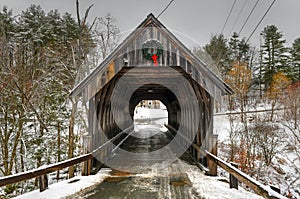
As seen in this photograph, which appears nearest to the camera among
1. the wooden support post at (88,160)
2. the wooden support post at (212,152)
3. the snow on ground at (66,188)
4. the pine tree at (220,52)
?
the snow on ground at (66,188)

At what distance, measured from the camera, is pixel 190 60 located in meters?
5.16

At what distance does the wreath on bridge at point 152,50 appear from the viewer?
17.3 feet

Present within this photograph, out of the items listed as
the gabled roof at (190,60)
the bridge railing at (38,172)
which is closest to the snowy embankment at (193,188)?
the bridge railing at (38,172)

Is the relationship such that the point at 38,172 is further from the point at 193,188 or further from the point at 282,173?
the point at 282,173

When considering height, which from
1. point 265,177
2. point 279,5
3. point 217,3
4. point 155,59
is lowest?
point 265,177

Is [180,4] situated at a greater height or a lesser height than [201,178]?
greater

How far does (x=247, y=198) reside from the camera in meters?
3.75

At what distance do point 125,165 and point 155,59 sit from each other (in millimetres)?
3120

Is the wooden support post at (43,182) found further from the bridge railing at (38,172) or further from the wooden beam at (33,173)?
the wooden beam at (33,173)

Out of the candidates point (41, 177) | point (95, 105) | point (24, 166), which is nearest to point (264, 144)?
point (95, 105)

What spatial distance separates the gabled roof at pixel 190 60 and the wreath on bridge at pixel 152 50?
301mm

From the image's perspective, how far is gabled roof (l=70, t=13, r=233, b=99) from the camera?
16.5 ft

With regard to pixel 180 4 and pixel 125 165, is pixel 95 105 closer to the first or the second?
pixel 125 165

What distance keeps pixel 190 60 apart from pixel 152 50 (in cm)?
93
